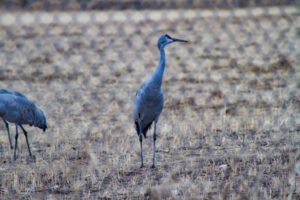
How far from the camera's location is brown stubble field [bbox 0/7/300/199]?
13.5 ft

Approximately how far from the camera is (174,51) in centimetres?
1202

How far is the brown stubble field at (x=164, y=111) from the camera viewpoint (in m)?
4.12

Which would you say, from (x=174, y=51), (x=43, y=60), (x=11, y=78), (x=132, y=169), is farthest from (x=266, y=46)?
(x=132, y=169)

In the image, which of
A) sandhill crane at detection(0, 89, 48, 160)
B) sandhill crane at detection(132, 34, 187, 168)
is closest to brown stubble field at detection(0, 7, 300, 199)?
sandhill crane at detection(0, 89, 48, 160)

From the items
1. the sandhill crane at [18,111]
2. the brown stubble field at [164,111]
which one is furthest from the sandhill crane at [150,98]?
the sandhill crane at [18,111]

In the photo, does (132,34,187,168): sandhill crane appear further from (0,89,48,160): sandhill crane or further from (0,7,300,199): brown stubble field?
(0,89,48,160): sandhill crane

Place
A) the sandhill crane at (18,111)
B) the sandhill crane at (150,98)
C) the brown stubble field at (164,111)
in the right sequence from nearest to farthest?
the brown stubble field at (164,111), the sandhill crane at (150,98), the sandhill crane at (18,111)

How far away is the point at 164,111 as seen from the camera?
6891 mm

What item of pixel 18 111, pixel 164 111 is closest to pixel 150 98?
pixel 18 111

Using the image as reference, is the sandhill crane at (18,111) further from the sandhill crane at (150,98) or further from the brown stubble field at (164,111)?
the sandhill crane at (150,98)

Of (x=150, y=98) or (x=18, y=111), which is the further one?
(x=18, y=111)

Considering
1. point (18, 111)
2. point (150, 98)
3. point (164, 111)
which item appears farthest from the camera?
point (164, 111)

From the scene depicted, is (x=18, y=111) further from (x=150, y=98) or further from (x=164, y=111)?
(x=164, y=111)

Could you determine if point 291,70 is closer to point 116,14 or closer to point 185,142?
point 185,142
